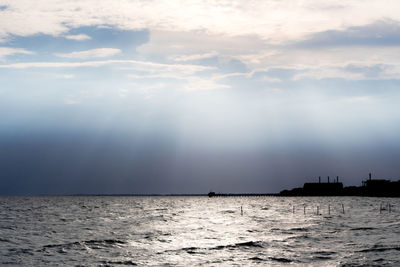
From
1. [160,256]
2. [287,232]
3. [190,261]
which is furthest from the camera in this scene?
[287,232]

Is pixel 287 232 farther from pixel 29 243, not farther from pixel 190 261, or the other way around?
pixel 29 243

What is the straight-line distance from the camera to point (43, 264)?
122ft

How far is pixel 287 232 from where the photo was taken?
6097cm

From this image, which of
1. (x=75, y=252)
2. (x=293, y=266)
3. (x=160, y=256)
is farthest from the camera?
(x=75, y=252)

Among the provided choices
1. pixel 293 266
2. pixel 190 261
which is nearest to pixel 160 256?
pixel 190 261

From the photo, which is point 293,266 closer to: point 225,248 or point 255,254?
point 255,254

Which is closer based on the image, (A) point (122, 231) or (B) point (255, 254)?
(B) point (255, 254)

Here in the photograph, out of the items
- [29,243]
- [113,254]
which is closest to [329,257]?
[113,254]

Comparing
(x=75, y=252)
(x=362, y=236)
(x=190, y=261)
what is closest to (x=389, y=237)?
(x=362, y=236)

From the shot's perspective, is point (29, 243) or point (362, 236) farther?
point (362, 236)

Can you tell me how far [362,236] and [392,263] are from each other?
1844 cm

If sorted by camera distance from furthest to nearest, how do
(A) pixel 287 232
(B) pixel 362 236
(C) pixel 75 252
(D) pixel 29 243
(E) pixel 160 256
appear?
(A) pixel 287 232 → (B) pixel 362 236 → (D) pixel 29 243 → (C) pixel 75 252 → (E) pixel 160 256

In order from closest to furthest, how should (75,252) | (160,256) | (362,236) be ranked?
(160,256) → (75,252) → (362,236)

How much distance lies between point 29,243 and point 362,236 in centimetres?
3993
